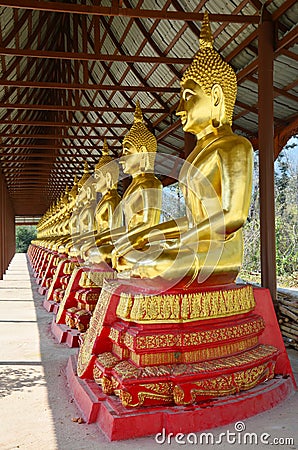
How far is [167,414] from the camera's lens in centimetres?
262

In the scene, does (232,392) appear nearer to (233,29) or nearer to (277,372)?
(277,372)

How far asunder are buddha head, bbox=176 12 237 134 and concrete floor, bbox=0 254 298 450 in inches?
72.6

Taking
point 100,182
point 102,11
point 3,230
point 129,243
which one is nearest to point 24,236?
point 3,230

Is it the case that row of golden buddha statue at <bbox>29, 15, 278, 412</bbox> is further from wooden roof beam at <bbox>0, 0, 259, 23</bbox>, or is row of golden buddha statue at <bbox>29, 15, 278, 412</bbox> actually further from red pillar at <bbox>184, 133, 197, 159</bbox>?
red pillar at <bbox>184, 133, 197, 159</bbox>

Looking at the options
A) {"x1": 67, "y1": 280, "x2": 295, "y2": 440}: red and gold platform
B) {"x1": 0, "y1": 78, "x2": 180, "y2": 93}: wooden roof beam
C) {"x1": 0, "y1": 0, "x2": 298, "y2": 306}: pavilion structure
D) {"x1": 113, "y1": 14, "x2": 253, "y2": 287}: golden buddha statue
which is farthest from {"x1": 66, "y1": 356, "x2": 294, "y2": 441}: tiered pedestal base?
{"x1": 0, "y1": 78, "x2": 180, "y2": 93}: wooden roof beam

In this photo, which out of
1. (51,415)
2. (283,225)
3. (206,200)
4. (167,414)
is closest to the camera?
(167,414)

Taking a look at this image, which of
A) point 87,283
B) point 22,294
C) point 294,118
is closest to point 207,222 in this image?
point 87,283

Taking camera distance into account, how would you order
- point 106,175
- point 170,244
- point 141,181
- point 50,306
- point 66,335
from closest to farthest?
point 170,244 → point 141,181 → point 66,335 → point 106,175 → point 50,306

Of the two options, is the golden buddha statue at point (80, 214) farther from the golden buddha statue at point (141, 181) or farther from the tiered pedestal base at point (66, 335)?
the golden buddha statue at point (141, 181)

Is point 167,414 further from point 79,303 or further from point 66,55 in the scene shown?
point 66,55

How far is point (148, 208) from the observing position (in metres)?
4.39

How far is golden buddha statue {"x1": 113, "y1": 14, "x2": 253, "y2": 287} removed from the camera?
9.75 ft

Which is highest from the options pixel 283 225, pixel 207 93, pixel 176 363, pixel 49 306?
pixel 207 93

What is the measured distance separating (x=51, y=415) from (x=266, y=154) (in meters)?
3.67
